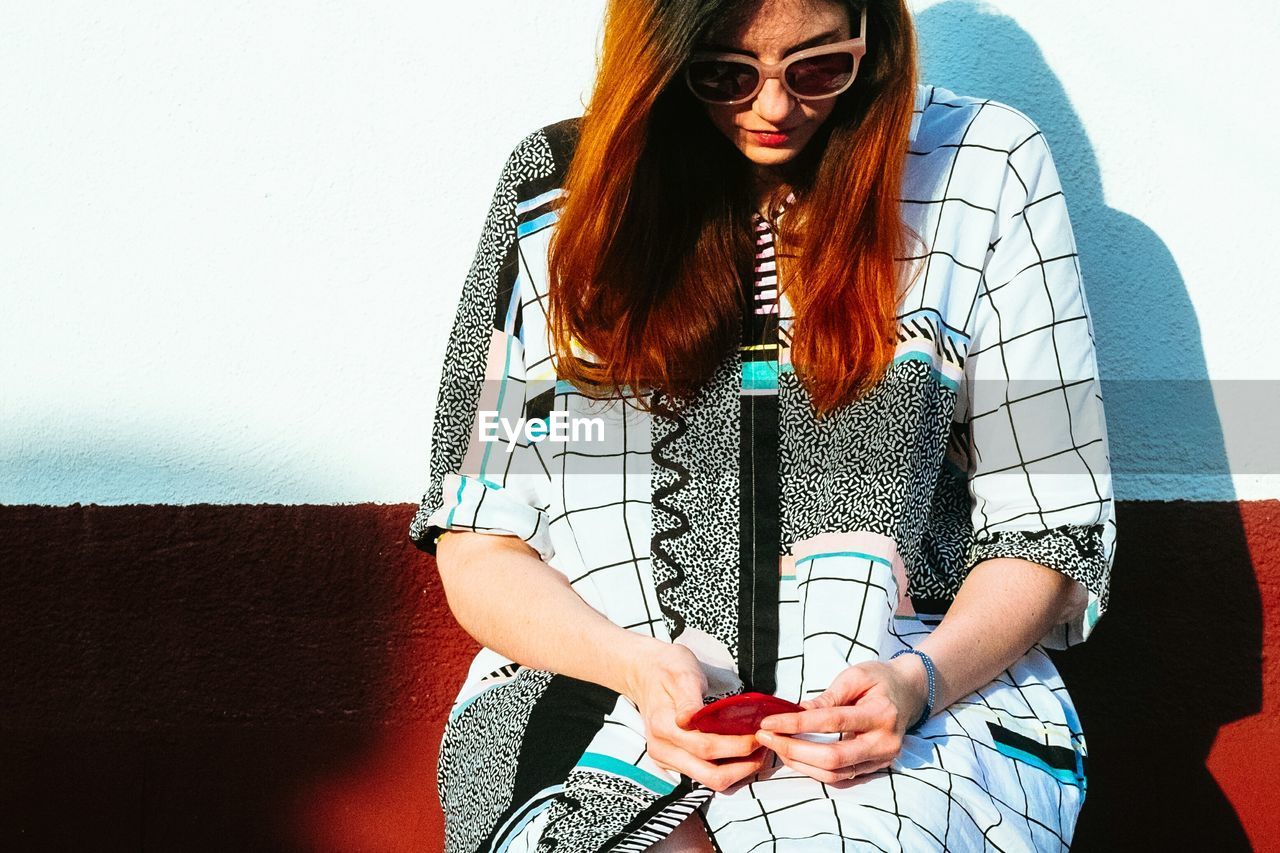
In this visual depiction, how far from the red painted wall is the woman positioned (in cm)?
41

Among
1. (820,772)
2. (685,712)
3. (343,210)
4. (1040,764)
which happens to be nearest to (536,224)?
(343,210)

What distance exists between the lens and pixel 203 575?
2207mm

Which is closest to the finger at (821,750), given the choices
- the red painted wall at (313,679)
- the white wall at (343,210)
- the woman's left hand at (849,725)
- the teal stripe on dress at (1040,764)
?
the woman's left hand at (849,725)

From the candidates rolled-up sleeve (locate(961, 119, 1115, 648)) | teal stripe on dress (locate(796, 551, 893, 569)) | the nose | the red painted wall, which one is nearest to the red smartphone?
teal stripe on dress (locate(796, 551, 893, 569))

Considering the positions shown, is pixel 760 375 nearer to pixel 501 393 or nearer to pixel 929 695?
Result: pixel 501 393

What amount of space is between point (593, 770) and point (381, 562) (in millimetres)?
753

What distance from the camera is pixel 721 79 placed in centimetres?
168

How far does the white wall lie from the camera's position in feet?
7.10

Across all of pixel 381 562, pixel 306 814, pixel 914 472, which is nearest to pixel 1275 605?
pixel 914 472

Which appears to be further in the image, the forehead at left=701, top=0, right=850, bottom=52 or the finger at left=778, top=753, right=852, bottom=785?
the forehead at left=701, top=0, right=850, bottom=52

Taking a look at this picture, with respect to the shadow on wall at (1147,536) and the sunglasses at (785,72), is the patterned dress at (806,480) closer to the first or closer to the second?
the sunglasses at (785,72)

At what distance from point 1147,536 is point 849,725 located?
3.30 feet

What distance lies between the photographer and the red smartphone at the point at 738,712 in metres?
1.48

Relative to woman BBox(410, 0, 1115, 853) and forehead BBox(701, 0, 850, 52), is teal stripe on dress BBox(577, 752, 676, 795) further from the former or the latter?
forehead BBox(701, 0, 850, 52)
